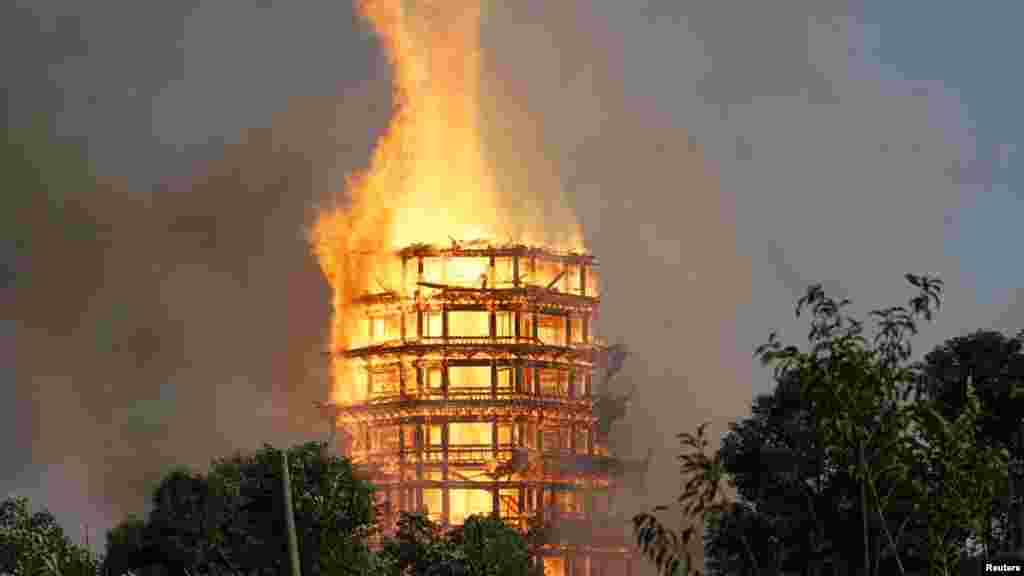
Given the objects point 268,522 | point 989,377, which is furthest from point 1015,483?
point 268,522

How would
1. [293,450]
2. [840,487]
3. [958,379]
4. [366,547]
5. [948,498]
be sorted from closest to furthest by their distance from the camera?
[948,498], [840,487], [958,379], [366,547], [293,450]

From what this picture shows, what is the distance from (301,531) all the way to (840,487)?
3783cm

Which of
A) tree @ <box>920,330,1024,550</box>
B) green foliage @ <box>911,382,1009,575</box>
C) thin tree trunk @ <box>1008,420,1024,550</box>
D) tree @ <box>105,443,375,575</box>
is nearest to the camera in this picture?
green foliage @ <box>911,382,1009,575</box>

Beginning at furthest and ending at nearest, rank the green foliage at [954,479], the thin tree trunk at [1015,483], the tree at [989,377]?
1. the tree at [989,377]
2. the thin tree trunk at [1015,483]
3. the green foliage at [954,479]

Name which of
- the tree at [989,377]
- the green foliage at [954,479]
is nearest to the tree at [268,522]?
the tree at [989,377]

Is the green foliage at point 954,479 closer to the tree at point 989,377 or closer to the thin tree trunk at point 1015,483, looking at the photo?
the thin tree trunk at point 1015,483

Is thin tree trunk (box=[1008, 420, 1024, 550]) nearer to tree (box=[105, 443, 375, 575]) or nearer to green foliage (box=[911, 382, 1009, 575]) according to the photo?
green foliage (box=[911, 382, 1009, 575])

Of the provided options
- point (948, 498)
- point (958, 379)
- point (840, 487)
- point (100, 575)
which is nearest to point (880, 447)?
point (948, 498)

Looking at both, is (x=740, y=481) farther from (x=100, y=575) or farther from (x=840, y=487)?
(x=100, y=575)

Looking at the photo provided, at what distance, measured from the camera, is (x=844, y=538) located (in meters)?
155

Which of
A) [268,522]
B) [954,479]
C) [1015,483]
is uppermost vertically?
[268,522]

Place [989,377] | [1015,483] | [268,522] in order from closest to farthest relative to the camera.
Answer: [1015,483] → [989,377] → [268,522]

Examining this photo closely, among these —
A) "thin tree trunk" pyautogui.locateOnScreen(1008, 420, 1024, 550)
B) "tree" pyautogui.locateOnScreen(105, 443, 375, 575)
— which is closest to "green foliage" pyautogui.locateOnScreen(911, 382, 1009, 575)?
"thin tree trunk" pyautogui.locateOnScreen(1008, 420, 1024, 550)

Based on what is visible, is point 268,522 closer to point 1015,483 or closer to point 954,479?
point 1015,483
